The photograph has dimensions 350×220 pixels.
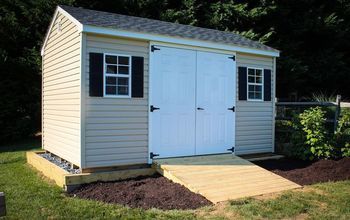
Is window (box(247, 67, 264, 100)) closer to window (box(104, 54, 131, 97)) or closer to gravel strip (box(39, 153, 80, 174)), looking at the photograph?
window (box(104, 54, 131, 97))

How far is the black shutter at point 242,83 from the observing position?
31.1 ft

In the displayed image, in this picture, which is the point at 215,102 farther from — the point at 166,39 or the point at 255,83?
the point at 166,39

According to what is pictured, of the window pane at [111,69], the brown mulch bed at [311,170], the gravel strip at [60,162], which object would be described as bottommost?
the brown mulch bed at [311,170]

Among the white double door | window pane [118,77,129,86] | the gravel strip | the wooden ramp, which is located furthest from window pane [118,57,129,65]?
the gravel strip

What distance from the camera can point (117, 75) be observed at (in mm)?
7559

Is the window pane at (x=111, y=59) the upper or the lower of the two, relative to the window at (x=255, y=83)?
upper

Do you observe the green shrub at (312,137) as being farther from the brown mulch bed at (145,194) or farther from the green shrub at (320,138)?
the brown mulch bed at (145,194)

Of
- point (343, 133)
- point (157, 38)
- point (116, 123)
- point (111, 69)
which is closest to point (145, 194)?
point (116, 123)

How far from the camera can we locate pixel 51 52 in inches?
373

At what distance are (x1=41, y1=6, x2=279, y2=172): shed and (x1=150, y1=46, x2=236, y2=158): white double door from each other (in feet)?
0.07

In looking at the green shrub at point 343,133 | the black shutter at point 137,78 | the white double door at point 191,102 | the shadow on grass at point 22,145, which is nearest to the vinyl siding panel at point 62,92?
the black shutter at point 137,78

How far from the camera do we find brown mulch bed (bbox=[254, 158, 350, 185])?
308 inches

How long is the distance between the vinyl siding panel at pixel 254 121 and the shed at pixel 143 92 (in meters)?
0.03

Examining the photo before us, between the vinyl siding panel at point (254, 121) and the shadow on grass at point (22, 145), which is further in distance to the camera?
the shadow on grass at point (22, 145)
